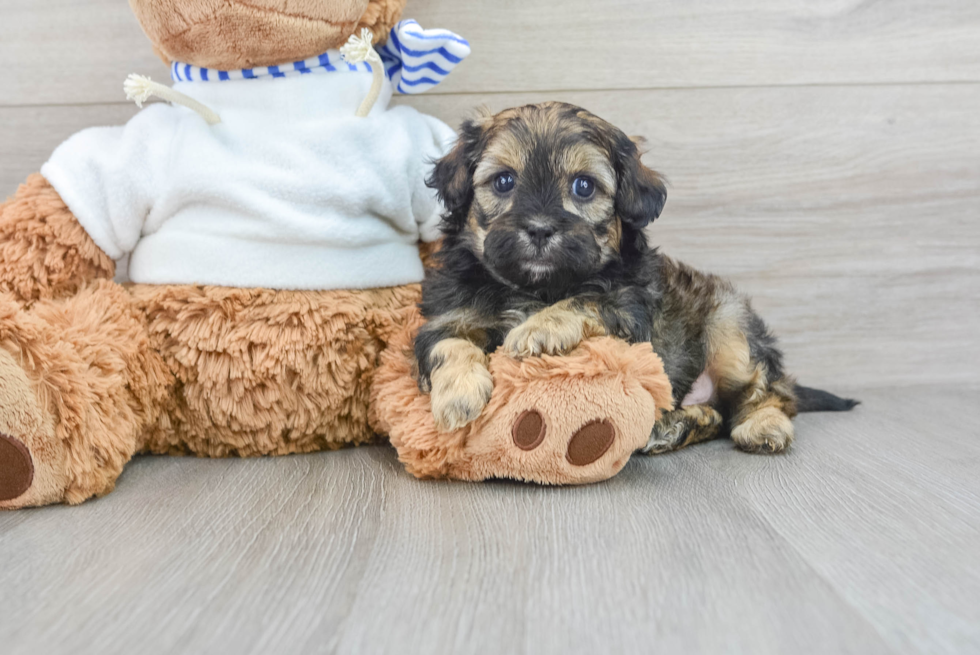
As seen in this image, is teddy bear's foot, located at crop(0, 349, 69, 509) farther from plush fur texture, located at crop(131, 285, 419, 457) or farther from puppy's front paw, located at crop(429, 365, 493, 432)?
puppy's front paw, located at crop(429, 365, 493, 432)

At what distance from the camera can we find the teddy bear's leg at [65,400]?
140 centimetres

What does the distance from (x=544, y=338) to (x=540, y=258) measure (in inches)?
6.5

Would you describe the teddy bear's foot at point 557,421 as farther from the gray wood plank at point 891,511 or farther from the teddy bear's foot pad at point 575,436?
the gray wood plank at point 891,511

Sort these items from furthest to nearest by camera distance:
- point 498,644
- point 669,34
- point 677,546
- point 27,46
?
point 669,34
point 27,46
point 677,546
point 498,644

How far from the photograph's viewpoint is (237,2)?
1595 millimetres

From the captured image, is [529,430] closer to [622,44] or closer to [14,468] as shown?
[14,468]

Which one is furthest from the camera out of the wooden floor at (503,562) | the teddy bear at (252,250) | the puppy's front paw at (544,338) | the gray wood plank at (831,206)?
the gray wood plank at (831,206)

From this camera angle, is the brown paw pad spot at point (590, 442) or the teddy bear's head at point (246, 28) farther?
the teddy bear's head at point (246, 28)

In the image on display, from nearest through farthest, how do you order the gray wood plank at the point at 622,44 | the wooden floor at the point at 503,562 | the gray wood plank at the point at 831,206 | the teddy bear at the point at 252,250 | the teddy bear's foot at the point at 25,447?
the wooden floor at the point at 503,562
the teddy bear's foot at the point at 25,447
the teddy bear at the point at 252,250
the gray wood plank at the point at 622,44
the gray wood plank at the point at 831,206

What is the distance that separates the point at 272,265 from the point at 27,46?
3.74 feet

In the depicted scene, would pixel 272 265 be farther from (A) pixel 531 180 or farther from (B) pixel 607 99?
(B) pixel 607 99

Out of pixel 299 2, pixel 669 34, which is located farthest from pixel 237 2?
pixel 669 34

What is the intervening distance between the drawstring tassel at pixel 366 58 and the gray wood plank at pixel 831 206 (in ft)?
1.57

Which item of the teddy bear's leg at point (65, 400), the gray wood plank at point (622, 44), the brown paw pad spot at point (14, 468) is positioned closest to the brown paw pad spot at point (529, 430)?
the teddy bear's leg at point (65, 400)
